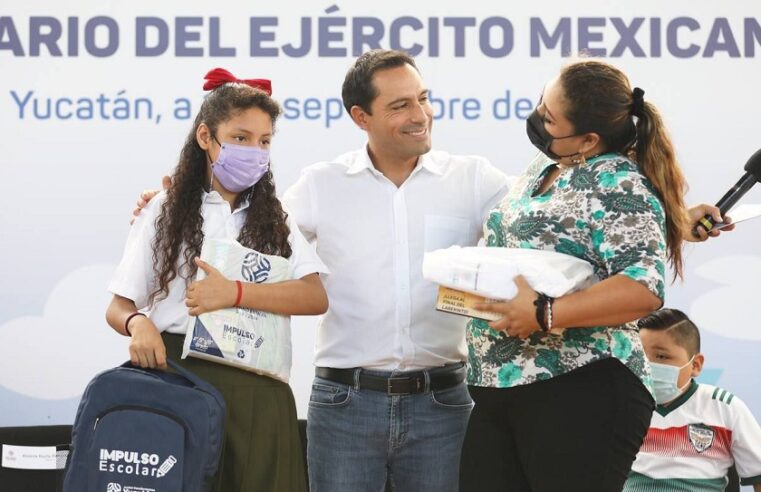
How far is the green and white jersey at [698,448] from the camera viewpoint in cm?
339

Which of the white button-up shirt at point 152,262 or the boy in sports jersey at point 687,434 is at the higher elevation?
the white button-up shirt at point 152,262

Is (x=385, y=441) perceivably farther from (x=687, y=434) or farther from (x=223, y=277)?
(x=687, y=434)

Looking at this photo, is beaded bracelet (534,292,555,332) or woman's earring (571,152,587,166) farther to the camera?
woman's earring (571,152,587,166)

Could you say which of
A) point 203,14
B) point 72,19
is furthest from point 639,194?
point 72,19

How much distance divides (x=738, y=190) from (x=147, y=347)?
152cm

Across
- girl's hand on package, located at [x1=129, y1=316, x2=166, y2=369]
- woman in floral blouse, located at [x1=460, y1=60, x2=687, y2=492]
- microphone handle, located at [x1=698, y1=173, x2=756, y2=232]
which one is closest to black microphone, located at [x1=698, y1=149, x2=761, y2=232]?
microphone handle, located at [x1=698, y1=173, x2=756, y2=232]

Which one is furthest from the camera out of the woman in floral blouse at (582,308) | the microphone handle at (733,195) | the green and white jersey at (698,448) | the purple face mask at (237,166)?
the green and white jersey at (698,448)

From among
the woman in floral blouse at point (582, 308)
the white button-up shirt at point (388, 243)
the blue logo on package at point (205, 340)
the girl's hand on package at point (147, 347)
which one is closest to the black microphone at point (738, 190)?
the woman in floral blouse at point (582, 308)

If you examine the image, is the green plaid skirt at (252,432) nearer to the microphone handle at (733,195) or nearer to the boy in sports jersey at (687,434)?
the microphone handle at (733,195)

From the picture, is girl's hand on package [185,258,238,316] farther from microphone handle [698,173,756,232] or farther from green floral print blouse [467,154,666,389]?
microphone handle [698,173,756,232]

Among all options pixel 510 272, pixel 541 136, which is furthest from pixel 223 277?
pixel 541 136

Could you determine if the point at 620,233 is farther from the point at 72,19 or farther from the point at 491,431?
the point at 72,19

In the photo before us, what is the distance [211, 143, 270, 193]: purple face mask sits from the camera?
8.25 ft

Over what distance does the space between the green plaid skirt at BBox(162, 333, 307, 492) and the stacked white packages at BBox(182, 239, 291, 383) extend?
0.13ft
